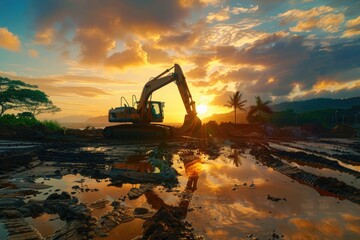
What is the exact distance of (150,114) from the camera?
32.7 meters

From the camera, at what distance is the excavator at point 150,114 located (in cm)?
3130

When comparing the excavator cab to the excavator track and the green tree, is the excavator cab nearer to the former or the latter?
the excavator track

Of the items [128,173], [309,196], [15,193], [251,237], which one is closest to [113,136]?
[128,173]

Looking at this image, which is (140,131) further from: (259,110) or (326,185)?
(259,110)

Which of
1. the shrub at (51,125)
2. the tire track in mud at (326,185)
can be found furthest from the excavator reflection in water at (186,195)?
the shrub at (51,125)

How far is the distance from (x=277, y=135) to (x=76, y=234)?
4731 cm

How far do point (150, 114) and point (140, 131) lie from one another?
2.32 metres

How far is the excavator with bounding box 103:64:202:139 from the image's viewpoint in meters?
31.3

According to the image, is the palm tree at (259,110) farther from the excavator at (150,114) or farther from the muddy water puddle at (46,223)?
the muddy water puddle at (46,223)

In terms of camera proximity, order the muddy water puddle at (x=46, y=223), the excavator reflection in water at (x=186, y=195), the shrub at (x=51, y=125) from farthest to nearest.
Result: the shrub at (x=51, y=125), the excavator reflection in water at (x=186, y=195), the muddy water puddle at (x=46, y=223)

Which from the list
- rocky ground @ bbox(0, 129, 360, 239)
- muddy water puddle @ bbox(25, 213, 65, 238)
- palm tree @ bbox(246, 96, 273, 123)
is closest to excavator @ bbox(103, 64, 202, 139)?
rocky ground @ bbox(0, 129, 360, 239)

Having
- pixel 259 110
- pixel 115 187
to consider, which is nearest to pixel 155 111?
pixel 115 187

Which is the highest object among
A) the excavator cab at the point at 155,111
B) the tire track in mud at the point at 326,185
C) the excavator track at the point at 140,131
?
the excavator cab at the point at 155,111

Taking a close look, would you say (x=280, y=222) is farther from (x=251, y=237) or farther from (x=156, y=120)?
(x=156, y=120)
